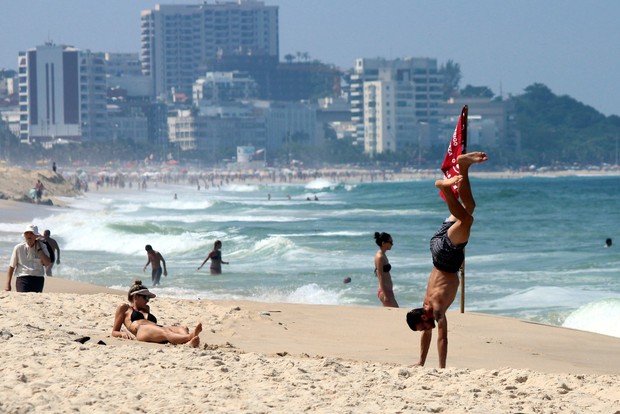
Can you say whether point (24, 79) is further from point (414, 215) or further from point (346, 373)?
point (346, 373)

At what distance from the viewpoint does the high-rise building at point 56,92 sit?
178500 mm

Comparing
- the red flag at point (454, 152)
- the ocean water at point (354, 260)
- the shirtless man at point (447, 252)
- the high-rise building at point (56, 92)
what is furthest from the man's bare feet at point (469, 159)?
the high-rise building at point (56, 92)

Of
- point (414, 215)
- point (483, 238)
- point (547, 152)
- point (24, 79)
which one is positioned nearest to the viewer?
point (483, 238)

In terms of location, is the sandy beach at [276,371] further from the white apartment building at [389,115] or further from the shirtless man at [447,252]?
the white apartment building at [389,115]

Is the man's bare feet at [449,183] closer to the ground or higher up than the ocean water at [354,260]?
higher up

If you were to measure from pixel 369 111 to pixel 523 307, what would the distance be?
7103 inches

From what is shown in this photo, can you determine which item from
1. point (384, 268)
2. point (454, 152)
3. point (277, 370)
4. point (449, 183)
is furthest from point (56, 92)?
point (449, 183)

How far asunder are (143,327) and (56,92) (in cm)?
17512

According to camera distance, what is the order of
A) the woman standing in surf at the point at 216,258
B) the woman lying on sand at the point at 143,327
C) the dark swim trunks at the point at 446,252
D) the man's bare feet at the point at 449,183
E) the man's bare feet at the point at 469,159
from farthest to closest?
the woman standing in surf at the point at 216,258
the woman lying on sand at the point at 143,327
the dark swim trunks at the point at 446,252
the man's bare feet at the point at 449,183
the man's bare feet at the point at 469,159

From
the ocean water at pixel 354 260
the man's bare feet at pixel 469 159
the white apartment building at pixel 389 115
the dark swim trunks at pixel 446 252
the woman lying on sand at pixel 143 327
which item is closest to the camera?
the man's bare feet at pixel 469 159

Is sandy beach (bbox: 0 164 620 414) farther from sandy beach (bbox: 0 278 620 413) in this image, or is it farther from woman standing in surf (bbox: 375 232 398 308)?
woman standing in surf (bbox: 375 232 398 308)

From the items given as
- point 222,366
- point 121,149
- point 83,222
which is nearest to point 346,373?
point 222,366

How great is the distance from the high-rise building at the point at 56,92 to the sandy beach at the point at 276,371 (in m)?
166

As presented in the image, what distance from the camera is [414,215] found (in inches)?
2082
